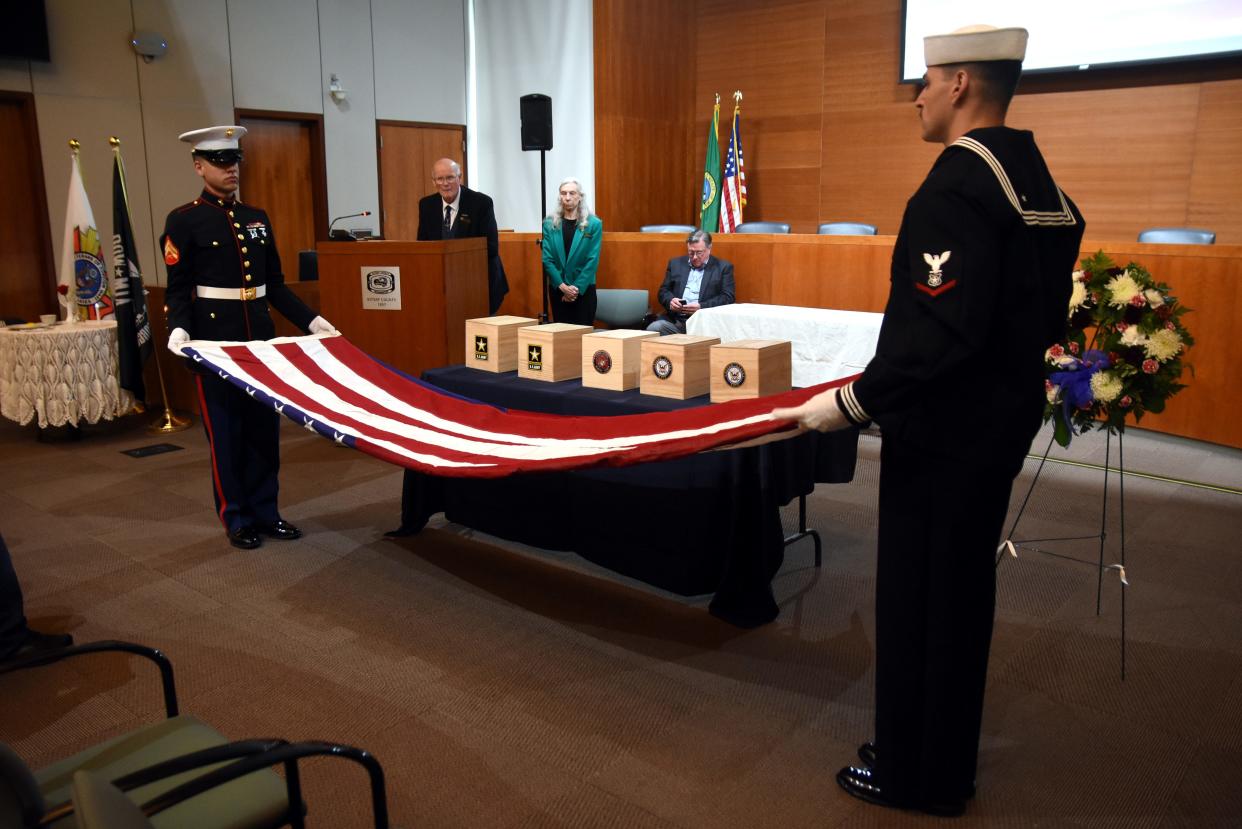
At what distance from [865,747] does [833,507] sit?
6.47 ft

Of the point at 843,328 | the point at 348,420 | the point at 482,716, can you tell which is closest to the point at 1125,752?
the point at 482,716

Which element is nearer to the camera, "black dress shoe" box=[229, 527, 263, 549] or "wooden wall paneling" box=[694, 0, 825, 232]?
"black dress shoe" box=[229, 527, 263, 549]

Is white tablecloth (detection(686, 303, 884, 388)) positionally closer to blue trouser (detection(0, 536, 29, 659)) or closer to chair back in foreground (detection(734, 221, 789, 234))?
chair back in foreground (detection(734, 221, 789, 234))

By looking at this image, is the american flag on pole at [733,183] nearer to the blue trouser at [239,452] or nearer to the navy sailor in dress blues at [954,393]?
the blue trouser at [239,452]

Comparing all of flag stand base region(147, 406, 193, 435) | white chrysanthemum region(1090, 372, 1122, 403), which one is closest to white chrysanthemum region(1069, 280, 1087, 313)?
white chrysanthemum region(1090, 372, 1122, 403)

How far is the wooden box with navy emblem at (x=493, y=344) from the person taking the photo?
3.46m

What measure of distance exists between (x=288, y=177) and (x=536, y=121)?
109 inches

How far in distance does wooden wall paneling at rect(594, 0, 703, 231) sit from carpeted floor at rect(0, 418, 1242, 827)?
578 cm

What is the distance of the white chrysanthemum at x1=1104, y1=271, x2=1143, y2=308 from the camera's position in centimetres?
261

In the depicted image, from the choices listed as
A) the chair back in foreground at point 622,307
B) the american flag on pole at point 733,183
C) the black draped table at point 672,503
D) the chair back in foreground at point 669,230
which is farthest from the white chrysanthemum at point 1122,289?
the american flag on pole at point 733,183

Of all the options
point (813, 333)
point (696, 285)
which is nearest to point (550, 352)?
point (813, 333)

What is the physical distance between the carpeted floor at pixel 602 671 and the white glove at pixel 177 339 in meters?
0.78

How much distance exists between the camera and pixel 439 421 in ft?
9.82

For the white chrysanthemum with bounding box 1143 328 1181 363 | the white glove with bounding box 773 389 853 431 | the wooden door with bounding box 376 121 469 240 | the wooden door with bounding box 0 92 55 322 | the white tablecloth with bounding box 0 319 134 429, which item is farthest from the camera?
the wooden door with bounding box 376 121 469 240
